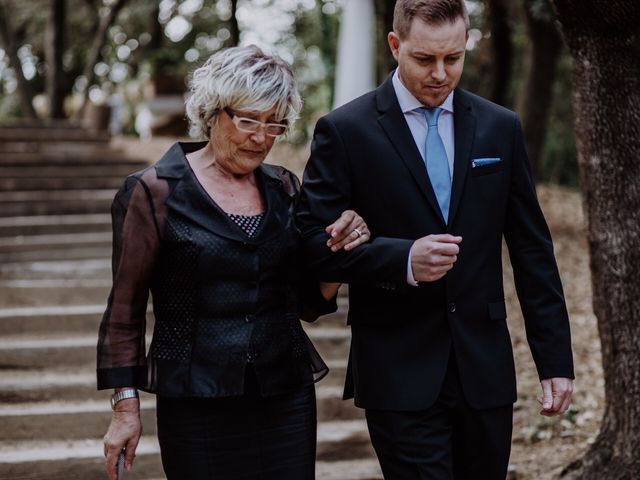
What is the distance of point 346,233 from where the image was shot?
276cm

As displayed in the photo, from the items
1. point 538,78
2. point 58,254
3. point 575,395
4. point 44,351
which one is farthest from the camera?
point 538,78

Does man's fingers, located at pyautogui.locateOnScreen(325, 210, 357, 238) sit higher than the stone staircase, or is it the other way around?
man's fingers, located at pyautogui.locateOnScreen(325, 210, 357, 238)

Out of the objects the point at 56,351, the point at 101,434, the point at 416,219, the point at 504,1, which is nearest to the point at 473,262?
the point at 416,219

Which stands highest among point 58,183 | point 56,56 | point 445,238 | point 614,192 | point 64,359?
point 56,56

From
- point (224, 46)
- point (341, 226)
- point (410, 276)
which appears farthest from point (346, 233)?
point (224, 46)

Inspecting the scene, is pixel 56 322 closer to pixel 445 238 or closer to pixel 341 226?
pixel 341 226

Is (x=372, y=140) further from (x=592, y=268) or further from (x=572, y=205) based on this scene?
(x=572, y=205)

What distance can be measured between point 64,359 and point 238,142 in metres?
3.52

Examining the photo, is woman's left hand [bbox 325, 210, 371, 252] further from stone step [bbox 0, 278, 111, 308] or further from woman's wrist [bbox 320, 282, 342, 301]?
stone step [bbox 0, 278, 111, 308]

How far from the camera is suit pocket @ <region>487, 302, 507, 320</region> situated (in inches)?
116

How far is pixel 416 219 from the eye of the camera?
2873mm

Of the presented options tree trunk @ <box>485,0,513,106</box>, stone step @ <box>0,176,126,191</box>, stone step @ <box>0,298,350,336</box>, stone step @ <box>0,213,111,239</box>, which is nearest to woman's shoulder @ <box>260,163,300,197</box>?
stone step @ <box>0,298,350,336</box>

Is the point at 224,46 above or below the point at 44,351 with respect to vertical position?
above

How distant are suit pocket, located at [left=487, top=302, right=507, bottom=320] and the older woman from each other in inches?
19.3
